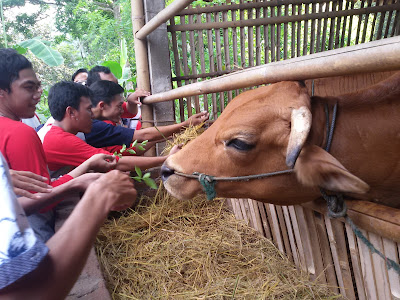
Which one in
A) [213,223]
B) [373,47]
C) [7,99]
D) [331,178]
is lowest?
[213,223]

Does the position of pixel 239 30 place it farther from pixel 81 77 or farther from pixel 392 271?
pixel 392 271

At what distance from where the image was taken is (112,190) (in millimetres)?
1306

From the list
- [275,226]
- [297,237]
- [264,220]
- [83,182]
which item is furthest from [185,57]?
[297,237]

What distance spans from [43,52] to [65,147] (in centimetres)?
631

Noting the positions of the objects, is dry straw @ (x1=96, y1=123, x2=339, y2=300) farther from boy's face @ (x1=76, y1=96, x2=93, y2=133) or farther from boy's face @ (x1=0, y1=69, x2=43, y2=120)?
boy's face @ (x1=0, y1=69, x2=43, y2=120)

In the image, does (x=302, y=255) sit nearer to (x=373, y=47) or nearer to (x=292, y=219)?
(x=292, y=219)

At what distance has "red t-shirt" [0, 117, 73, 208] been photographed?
2137 millimetres

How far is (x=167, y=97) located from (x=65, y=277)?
8.77ft

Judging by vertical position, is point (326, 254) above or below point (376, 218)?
below

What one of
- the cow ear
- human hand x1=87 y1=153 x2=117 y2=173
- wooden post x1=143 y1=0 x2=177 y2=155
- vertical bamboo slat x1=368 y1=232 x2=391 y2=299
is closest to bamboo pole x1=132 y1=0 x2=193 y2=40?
wooden post x1=143 y1=0 x2=177 y2=155

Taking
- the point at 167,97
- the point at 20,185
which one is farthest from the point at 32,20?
the point at 20,185

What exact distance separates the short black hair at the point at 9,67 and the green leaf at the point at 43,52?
6.11m

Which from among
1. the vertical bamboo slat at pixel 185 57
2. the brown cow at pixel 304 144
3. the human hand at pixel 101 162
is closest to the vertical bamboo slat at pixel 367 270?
the brown cow at pixel 304 144

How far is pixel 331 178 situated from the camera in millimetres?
1604
